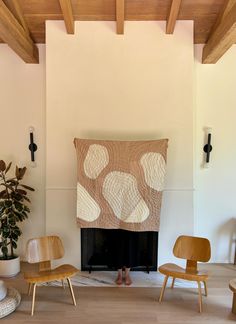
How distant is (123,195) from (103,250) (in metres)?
0.80

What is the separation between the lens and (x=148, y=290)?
11.1 ft

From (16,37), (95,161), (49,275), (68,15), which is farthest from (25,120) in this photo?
(49,275)

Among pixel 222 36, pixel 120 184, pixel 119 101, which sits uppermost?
pixel 222 36

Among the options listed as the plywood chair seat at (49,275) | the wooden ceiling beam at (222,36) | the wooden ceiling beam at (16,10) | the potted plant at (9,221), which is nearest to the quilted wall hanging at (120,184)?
the plywood chair seat at (49,275)

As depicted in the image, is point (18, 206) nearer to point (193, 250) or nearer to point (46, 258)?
point (46, 258)

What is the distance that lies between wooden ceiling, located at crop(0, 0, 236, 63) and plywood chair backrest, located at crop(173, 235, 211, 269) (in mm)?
2289

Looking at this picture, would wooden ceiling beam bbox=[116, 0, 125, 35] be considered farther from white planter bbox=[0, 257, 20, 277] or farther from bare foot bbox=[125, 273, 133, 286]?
white planter bbox=[0, 257, 20, 277]

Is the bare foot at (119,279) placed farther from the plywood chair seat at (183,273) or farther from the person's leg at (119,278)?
the plywood chair seat at (183,273)

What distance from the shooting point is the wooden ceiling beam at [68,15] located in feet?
11.1

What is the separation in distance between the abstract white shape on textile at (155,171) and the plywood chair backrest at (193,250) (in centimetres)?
71

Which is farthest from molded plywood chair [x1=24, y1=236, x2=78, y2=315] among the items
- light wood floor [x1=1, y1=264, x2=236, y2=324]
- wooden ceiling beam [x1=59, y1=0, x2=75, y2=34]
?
wooden ceiling beam [x1=59, y1=0, x2=75, y2=34]

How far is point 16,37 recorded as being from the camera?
346 cm

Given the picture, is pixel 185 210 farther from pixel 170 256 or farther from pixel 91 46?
pixel 91 46

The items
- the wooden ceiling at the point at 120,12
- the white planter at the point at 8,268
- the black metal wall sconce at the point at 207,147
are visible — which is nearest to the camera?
the wooden ceiling at the point at 120,12
